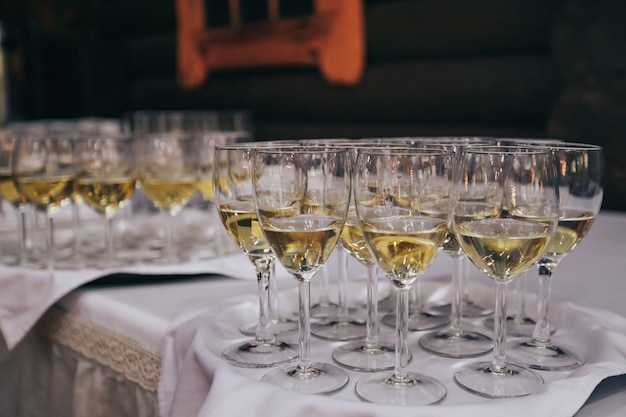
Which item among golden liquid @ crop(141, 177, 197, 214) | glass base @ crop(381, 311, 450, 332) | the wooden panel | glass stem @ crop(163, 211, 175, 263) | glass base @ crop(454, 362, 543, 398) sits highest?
the wooden panel

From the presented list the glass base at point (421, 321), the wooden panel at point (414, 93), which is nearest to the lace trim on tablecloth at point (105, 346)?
the glass base at point (421, 321)

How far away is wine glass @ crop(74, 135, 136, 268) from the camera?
1.28 m

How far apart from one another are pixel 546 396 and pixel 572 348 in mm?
207

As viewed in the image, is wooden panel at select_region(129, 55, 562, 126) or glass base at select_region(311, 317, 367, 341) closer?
glass base at select_region(311, 317, 367, 341)

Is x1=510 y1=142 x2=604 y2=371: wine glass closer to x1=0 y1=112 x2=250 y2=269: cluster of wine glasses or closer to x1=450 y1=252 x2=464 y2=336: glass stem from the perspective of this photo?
x1=450 y1=252 x2=464 y2=336: glass stem

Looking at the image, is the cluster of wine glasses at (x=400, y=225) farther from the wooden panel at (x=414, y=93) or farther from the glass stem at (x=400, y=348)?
the wooden panel at (x=414, y=93)

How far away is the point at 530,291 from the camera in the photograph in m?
1.10

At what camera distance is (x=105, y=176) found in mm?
1299

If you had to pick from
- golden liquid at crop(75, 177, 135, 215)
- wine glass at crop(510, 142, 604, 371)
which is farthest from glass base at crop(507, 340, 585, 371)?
golden liquid at crop(75, 177, 135, 215)

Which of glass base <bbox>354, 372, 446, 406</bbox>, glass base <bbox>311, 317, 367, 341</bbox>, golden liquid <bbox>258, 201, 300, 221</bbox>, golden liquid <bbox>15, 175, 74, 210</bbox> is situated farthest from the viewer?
golden liquid <bbox>15, 175, 74, 210</bbox>

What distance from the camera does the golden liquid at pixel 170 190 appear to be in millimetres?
1314

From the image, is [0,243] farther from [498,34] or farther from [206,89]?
[206,89]

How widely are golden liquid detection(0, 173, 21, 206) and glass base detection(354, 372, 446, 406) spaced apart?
0.92 m

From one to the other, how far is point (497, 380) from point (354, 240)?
256 mm
